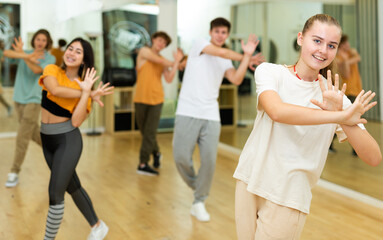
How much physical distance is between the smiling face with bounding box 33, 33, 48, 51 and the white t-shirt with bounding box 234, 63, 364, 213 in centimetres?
333

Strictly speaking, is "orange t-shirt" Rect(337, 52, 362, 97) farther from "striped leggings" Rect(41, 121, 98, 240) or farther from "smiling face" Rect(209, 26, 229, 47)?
"striped leggings" Rect(41, 121, 98, 240)

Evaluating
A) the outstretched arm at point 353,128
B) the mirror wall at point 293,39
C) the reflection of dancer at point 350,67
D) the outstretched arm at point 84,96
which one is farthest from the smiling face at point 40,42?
the outstretched arm at point 353,128

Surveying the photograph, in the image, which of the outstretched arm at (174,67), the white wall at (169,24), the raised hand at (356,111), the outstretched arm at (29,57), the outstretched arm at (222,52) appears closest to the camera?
the raised hand at (356,111)

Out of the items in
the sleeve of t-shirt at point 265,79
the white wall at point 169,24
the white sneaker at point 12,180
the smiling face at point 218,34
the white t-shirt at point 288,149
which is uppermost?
the white wall at point 169,24

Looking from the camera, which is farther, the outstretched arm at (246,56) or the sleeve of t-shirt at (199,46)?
the sleeve of t-shirt at (199,46)

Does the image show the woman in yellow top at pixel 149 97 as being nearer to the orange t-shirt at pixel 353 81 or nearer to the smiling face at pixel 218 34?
the smiling face at pixel 218 34

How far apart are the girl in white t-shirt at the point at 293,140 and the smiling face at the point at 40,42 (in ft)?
10.9

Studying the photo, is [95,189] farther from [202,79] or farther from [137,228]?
[202,79]

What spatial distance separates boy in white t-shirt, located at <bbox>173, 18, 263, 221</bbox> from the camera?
12.6 feet

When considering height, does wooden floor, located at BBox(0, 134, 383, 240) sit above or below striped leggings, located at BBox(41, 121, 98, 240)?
below

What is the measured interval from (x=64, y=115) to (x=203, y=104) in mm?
1202

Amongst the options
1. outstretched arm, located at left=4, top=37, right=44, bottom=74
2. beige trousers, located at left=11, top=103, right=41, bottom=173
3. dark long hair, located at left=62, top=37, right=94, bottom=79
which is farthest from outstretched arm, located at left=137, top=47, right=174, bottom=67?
dark long hair, located at left=62, top=37, right=94, bottom=79

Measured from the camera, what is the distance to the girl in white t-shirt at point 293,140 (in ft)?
5.83

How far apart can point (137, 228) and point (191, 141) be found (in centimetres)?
78
